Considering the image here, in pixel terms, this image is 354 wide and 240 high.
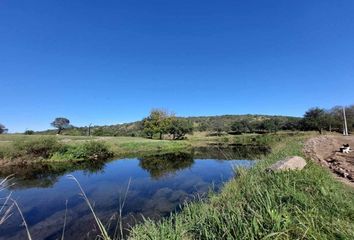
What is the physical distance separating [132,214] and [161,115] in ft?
229

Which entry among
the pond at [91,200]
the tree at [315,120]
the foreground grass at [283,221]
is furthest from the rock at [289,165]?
the tree at [315,120]

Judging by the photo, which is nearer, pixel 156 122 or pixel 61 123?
pixel 156 122

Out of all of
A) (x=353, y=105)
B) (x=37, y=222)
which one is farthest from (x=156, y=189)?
(x=353, y=105)

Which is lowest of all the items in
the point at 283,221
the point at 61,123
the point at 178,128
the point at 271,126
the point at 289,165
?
the point at 283,221

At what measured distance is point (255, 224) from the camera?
12.7ft

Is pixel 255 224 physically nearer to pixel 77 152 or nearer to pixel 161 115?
pixel 77 152

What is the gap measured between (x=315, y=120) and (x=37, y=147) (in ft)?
210

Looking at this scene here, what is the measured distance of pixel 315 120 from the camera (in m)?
68.1

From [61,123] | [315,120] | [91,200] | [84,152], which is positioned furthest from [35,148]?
[61,123]

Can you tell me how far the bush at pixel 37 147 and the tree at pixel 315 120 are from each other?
59.4 metres

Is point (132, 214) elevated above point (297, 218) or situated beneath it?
situated beneath

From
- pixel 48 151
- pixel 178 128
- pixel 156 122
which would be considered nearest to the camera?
pixel 48 151

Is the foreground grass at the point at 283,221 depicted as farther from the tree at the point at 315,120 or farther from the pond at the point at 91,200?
the tree at the point at 315,120

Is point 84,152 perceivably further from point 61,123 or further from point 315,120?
point 61,123
